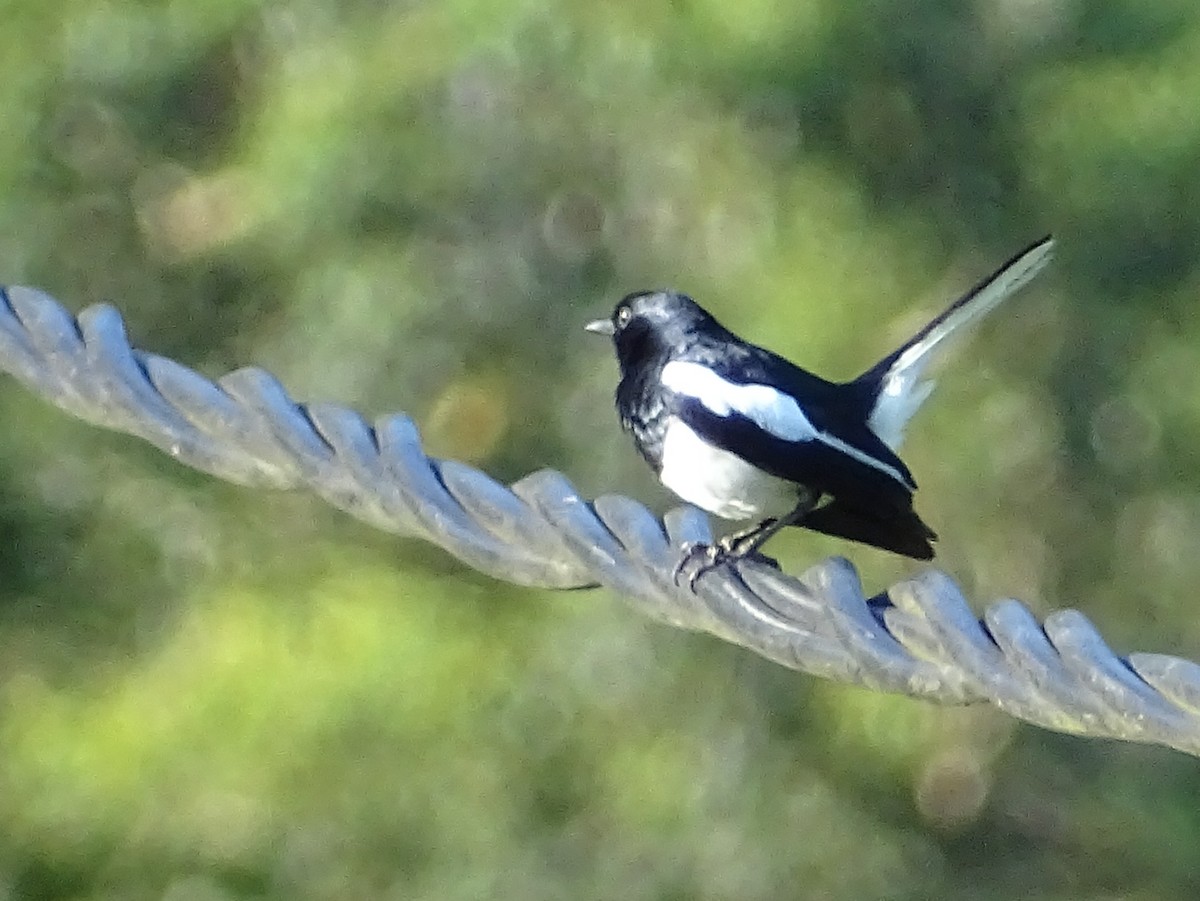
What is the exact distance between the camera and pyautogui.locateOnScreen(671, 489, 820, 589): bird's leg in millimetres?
1067

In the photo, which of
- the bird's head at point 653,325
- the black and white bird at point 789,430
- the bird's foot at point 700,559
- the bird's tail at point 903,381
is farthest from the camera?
the bird's head at point 653,325

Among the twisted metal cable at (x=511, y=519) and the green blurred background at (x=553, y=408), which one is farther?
the green blurred background at (x=553, y=408)

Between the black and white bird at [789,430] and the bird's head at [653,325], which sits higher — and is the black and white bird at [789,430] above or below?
below

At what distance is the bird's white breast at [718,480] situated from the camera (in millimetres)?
1548

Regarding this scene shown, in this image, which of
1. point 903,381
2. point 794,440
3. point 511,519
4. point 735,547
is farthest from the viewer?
point 903,381

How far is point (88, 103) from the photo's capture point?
112 inches

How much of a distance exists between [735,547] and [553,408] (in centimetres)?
138

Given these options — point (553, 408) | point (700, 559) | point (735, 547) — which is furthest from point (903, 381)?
point (553, 408)

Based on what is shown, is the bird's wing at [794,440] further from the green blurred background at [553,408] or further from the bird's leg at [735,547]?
the green blurred background at [553,408]

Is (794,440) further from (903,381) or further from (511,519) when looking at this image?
(511,519)

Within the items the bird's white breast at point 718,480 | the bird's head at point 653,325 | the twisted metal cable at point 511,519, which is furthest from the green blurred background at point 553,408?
the twisted metal cable at point 511,519

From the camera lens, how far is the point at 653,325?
5.88ft

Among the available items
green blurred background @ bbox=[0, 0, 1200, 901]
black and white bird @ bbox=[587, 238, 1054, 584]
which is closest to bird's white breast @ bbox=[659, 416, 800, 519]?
black and white bird @ bbox=[587, 238, 1054, 584]

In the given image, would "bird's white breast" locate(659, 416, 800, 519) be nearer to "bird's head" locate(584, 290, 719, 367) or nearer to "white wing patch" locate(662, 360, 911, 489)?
"white wing patch" locate(662, 360, 911, 489)
